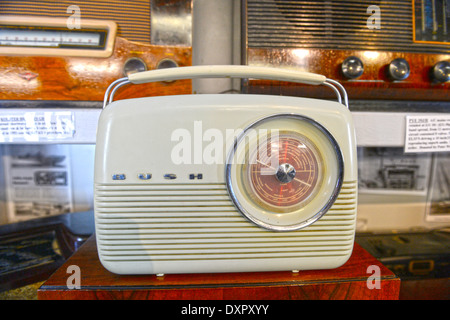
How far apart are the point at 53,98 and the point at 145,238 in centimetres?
50

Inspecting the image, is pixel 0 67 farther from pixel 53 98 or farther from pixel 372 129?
pixel 372 129

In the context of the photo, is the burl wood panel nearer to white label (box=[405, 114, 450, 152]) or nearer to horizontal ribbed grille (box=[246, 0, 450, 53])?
horizontal ribbed grille (box=[246, 0, 450, 53])

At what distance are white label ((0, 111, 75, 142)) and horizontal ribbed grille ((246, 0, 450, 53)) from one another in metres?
0.58

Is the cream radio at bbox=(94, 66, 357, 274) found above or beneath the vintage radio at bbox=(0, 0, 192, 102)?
beneath

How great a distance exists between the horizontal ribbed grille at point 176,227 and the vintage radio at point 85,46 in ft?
1.23

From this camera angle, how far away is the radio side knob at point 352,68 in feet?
2.55

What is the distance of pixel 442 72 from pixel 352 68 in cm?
28

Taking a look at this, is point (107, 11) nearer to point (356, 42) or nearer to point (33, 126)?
point (33, 126)

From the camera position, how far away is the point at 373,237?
0.99 meters

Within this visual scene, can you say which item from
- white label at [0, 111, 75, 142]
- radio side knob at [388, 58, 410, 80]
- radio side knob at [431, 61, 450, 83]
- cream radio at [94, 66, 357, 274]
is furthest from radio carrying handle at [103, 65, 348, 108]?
radio side knob at [431, 61, 450, 83]

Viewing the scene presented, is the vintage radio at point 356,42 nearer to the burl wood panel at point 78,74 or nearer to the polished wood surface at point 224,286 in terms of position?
the burl wood panel at point 78,74

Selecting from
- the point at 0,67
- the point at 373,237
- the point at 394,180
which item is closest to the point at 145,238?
the point at 0,67

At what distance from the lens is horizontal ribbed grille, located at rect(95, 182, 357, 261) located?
0.53m

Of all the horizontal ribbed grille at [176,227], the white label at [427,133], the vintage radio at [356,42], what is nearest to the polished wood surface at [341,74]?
the vintage radio at [356,42]
